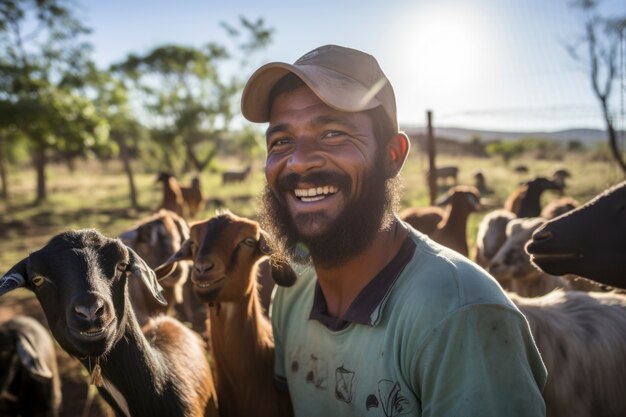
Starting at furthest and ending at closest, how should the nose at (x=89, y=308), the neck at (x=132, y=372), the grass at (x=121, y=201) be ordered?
the grass at (x=121, y=201), the neck at (x=132, y=372), the nose at (x=89, y=308)

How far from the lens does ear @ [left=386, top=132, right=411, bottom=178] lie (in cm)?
268

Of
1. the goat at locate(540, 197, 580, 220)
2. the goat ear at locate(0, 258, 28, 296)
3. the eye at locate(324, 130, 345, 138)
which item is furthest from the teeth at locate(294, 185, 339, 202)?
the goat at locate(540, 197, 580, 220)

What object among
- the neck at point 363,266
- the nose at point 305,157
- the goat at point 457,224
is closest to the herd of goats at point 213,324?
the neck at point 363,266

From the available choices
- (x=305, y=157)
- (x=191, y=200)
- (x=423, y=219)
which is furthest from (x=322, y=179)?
(x=191, y=200)

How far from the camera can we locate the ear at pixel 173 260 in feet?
11.7

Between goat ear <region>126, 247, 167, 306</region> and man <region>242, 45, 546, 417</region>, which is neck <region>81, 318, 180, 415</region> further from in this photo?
man <region>242, 45, 546, 417</region>

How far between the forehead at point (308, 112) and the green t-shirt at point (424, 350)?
689 millimetres

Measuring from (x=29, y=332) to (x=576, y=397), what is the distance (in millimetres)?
5266

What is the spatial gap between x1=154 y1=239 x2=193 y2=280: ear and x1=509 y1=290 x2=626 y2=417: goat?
2645 millimetres

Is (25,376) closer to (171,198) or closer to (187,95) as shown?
(171,198)

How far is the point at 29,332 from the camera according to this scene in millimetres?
5215

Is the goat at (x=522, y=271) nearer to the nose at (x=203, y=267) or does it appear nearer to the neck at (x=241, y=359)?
the neck at (x=241, y=359)

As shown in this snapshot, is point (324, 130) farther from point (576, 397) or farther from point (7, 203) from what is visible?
point (7, 203)

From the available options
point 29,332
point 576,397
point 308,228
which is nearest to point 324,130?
point 308,228
